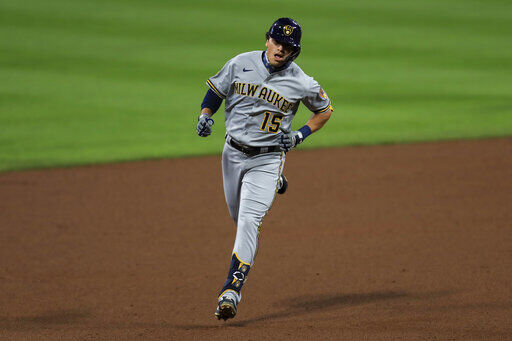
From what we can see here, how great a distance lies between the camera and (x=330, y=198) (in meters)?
9.55

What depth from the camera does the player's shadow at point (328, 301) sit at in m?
6.26

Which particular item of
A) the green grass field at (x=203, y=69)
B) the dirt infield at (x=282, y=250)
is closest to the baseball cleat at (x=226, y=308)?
the dirt infield at (x=282, y=250)

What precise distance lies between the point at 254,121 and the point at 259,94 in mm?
192

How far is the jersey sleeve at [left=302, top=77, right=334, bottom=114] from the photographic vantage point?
589cm

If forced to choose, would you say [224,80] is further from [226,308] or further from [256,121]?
[226,308]

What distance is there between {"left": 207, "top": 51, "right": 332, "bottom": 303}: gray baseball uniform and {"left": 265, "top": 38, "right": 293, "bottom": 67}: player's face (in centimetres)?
11

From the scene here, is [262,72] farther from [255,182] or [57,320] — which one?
[57,320]

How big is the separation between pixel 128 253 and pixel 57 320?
1.82 meters

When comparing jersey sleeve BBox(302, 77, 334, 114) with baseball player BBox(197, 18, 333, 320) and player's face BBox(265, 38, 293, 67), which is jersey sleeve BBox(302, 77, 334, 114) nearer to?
baseball player BBox(197, 18, 333, 320)

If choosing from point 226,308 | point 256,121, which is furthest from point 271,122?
point 226,308


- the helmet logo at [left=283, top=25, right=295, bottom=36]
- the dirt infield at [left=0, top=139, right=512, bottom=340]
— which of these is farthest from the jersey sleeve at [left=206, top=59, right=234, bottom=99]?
the dirt infield at [left=0, top=139, right=512, bottom=340]

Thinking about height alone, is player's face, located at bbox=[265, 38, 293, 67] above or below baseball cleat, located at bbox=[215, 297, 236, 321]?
above

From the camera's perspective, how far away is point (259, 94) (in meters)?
5.78

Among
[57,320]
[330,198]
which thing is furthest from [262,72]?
[330,198]
